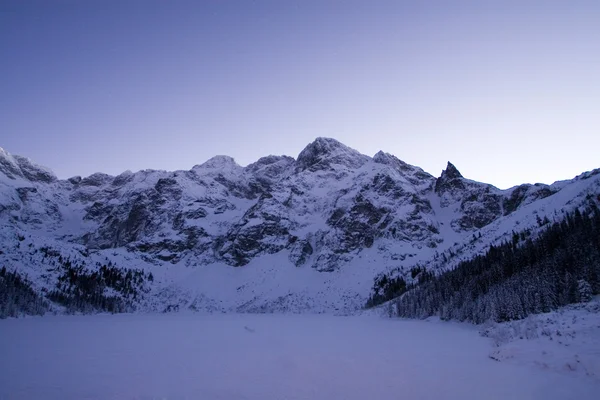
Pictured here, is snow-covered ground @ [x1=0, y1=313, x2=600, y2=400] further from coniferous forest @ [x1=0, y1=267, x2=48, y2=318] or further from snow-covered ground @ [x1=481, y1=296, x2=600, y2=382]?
coniferous forest @ [x1=0, y1=267, x2=48, y2=318]

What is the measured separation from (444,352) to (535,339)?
647 centimetres

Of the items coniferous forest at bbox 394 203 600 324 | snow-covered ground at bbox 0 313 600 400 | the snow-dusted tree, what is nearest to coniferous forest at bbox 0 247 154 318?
snow-covered ground at bbox 0 313 600 400

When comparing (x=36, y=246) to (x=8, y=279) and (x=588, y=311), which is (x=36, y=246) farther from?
(x=588, y=311)

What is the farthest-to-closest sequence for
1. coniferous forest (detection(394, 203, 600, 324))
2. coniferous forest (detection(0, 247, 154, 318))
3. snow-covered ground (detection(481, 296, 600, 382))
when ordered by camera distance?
coniferous forest (detection(0, 247, 154, 318)) < coniferous forest (detection(394, 203, 600, 324)) < snow-covered ground (detection(481, 296, 600, 382))

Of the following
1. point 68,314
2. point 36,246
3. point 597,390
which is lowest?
point 68,314

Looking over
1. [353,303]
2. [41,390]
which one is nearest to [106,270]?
[353,303]

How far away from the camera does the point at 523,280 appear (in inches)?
2445

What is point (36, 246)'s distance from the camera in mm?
136750

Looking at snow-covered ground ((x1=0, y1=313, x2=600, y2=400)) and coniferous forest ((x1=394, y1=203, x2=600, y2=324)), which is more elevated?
coniferous forest ((x1=394, y1=203, x2=600, y2=324))

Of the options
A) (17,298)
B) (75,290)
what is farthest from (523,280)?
(75,290)

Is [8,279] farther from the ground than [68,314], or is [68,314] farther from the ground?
[8,279]

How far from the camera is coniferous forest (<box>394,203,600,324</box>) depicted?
48.1 meters

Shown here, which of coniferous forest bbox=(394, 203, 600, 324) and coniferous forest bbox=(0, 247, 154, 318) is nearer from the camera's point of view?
coniferous forest bbox=(394, 203, 600, 324)

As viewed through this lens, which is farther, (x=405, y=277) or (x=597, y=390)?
(x=405, y=277)
